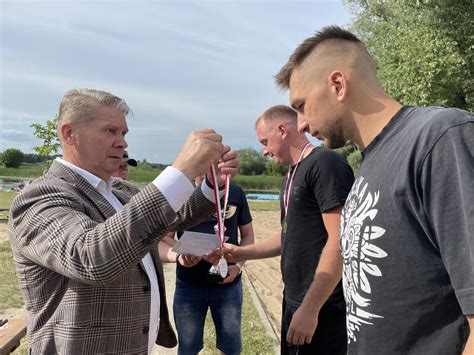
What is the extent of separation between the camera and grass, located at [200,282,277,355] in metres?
4.90

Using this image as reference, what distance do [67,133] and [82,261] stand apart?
835 mm

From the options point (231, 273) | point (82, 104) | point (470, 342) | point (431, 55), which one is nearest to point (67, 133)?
point (82, 104)

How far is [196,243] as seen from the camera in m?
2.92

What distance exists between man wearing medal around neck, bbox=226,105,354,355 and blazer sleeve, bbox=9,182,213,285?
1.29 meters

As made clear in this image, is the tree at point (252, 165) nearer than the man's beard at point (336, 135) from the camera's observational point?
No

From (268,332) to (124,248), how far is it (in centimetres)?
433

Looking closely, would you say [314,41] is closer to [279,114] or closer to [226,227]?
[279,114]

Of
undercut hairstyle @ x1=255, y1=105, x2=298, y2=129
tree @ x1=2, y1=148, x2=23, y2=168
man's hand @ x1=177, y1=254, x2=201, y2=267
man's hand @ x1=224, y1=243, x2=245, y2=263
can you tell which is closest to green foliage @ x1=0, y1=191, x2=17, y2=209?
man's hand @ x1=177, y1=254, x2=201, y2=267

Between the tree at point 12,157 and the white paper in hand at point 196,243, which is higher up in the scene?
the white paper in hand at point 196,243

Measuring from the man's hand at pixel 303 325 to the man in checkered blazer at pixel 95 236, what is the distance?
0.80m

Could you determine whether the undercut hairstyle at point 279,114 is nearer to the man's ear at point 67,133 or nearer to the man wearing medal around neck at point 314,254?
the man wearing medal around neck at point 314,254

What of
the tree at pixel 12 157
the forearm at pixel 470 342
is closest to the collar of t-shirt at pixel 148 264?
the forearm at pixel 470 342

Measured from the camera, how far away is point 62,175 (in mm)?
2127

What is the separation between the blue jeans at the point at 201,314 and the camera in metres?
3.95
